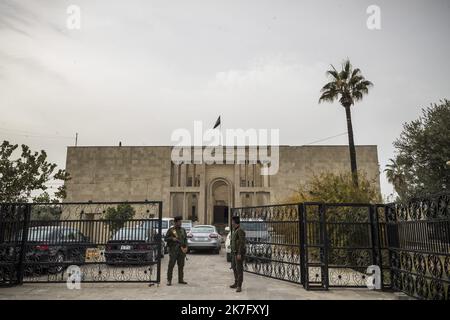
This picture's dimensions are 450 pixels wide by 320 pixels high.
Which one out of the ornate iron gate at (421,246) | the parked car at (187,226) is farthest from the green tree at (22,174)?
the ornate iron gate at (421,246)

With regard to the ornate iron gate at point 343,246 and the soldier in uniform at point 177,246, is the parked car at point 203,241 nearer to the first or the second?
the soldier in uniform at point 177,246

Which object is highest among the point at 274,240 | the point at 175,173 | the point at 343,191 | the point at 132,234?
the point at 175,173

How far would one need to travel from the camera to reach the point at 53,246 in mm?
9266

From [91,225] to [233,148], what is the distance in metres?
27.0

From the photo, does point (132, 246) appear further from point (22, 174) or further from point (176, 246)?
point (22, 174)

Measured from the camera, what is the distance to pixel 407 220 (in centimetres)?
754

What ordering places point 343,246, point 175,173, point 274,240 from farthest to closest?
point 175,173
point 274,240
point 343,246

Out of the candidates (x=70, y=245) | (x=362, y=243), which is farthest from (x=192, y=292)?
(x=362, y=243)

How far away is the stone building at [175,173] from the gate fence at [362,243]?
2397 centimetres

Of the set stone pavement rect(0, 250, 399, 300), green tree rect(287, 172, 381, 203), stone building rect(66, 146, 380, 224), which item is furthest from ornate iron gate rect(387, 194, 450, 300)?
stone building rect(66, 146, 380, 224)

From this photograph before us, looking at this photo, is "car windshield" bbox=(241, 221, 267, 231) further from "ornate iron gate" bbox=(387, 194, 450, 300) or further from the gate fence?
"ornate iron gate" bbox=(387, 194, 450, 300)

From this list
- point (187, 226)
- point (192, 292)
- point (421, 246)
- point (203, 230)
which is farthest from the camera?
point (187, 226)

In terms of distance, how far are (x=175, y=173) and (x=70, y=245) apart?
29.2m
